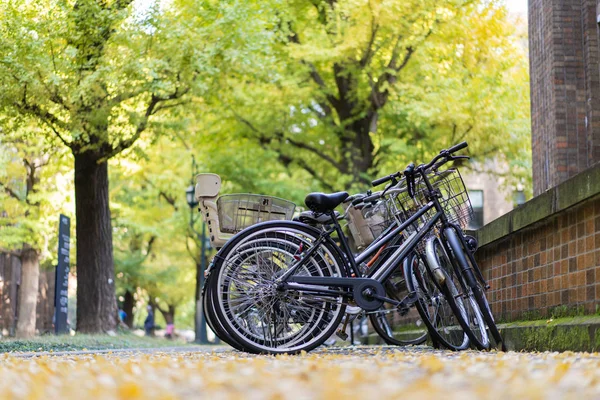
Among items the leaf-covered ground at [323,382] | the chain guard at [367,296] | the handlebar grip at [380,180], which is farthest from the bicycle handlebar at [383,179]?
the leaf-covered ground at [323,382]

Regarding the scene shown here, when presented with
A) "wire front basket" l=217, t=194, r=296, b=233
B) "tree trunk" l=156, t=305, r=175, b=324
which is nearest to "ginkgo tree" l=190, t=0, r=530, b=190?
"wire front basket" l=217, t=194, r=296, b=233

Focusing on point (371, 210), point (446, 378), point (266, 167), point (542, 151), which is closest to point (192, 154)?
point (266, 167)

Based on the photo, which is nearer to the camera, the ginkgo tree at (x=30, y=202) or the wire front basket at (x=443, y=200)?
the wire front basket at (x=443, y=200)

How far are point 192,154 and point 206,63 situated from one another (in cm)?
1503

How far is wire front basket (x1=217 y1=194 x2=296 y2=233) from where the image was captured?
25.4 feet

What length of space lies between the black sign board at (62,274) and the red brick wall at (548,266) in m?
11.9

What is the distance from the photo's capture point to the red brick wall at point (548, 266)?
6.48 meters

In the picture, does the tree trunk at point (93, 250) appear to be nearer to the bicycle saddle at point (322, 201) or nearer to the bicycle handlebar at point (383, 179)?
the bicycle handlebar at point (383, 179)

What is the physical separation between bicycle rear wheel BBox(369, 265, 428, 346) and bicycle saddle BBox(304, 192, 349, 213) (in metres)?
0.72

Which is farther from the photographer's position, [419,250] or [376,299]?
[419,250]

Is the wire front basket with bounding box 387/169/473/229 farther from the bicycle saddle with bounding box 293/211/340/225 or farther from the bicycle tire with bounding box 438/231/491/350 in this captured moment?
the bicycle saddle with bounding box 293/211/340/225

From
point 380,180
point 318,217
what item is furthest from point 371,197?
point 318,217

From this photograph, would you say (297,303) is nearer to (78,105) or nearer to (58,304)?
(78,105)

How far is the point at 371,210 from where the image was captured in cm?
791
